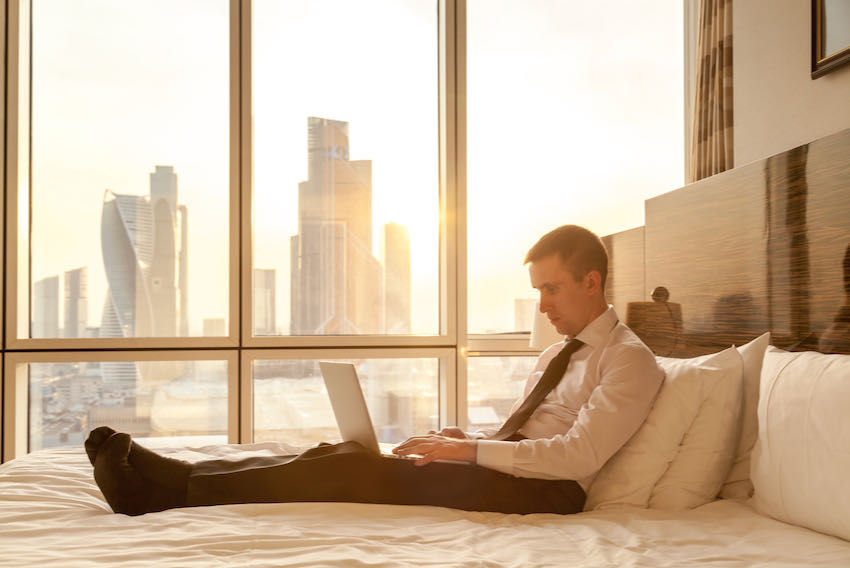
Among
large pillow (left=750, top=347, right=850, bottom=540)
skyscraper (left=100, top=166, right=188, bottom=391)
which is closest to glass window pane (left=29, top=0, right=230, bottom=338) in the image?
skyscraper (left=100, top=166, right=188, bottom=391)

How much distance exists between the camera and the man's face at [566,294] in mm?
2123

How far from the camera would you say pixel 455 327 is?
12.3 feet

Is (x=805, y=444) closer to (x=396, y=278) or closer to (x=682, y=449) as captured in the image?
(x=682, y=449)

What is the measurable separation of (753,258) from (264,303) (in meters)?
2.35

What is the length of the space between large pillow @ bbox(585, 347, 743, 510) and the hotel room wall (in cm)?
97

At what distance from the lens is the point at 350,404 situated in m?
1.89

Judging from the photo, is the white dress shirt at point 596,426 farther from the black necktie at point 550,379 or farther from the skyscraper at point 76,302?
the skyscraper at point 76,302

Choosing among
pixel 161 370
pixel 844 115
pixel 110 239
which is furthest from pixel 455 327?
pixel 844 115

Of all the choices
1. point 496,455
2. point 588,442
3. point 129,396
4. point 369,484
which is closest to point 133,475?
point 369,484

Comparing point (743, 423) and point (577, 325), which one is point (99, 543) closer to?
point (577, 325)

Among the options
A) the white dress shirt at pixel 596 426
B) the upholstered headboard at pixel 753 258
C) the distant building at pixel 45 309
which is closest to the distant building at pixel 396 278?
the upholstered headboard at pixel 753 258

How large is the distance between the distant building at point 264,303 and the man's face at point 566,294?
1.90 meters

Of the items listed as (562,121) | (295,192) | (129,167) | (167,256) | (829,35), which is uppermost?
(562,121)

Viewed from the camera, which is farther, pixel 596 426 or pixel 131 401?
pixel 131 401
